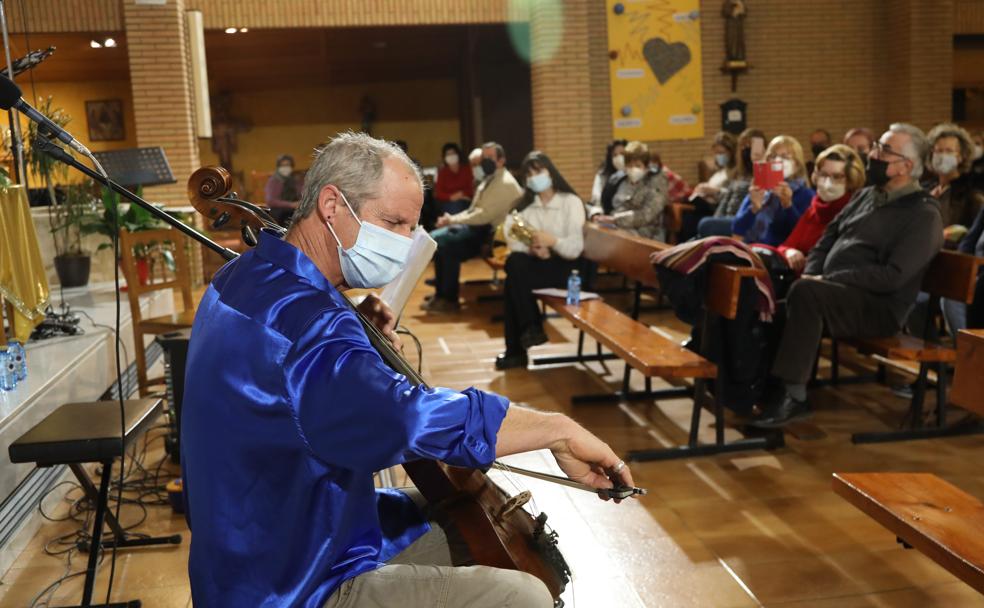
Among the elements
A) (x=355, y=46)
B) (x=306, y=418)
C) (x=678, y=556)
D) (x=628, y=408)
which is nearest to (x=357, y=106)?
(x=355, y=46)

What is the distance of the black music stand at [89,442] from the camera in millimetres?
2658

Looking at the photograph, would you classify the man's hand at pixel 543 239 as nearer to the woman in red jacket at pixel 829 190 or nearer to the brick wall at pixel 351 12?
the woman in red jacket at pixel 829 190

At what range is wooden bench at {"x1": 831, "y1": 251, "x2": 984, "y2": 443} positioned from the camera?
4.05 meters

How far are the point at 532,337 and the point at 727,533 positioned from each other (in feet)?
8.87

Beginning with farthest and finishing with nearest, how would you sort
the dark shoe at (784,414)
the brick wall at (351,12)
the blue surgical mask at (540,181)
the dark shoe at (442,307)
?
1. the brick wall at (351,12)
2. the dark shoe at (442,307)
3. the blue surgical mask at (540,181)
4. the dark shoe at (784,414)

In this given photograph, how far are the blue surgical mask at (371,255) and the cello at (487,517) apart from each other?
0.22 feet

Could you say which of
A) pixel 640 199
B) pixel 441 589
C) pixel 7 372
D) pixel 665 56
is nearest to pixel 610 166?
pixel 640 199

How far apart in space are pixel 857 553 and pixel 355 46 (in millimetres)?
13328

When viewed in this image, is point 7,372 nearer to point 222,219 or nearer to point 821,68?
point 222,219

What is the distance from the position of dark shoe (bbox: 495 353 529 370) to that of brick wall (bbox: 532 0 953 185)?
232 inches

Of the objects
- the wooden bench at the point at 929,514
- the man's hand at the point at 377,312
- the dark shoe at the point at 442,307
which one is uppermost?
the man's hand at the point at 377,312

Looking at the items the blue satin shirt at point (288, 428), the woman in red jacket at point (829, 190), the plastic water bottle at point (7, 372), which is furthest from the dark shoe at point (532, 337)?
the blue satin shirt at point (288, 428)

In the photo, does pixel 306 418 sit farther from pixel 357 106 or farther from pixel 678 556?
pixel 357 106

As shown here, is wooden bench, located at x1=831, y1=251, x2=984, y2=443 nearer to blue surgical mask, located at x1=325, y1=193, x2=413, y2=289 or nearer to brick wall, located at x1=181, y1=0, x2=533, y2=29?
blue surgical mask, located at x1=325, y1=193, x2=413, y2=289
